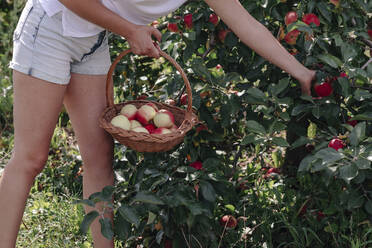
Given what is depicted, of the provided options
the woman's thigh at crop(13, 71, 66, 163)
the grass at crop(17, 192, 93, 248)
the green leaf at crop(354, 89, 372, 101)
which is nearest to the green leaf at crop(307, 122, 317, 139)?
the green leaf at crop(354, 89, 372, 101)

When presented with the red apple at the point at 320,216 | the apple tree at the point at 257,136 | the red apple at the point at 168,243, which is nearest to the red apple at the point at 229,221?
the apple tree at the point at 257,136

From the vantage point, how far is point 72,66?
173cm

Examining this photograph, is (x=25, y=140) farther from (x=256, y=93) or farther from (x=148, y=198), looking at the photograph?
(x=256, y=93)

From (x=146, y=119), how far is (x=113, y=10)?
43cm

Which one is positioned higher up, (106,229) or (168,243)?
(106,229)

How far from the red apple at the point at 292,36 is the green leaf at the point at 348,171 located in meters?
0.58

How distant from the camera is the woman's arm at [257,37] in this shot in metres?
1.72

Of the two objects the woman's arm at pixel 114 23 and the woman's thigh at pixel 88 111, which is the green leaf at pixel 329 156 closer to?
the woman's arm at pixel 114 23

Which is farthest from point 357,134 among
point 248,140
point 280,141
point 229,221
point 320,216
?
point 229,221

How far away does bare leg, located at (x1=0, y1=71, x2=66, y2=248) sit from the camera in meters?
1.65

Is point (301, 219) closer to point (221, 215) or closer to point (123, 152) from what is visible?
point (221, 215)

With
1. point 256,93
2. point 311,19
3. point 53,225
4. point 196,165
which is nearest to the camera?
point 256,93

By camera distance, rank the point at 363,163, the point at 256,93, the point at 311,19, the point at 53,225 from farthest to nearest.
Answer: the point at 53,225 → the point at 311,19 → the point at 256,93 → the point at 363,163

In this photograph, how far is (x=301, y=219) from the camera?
84.0 inches
